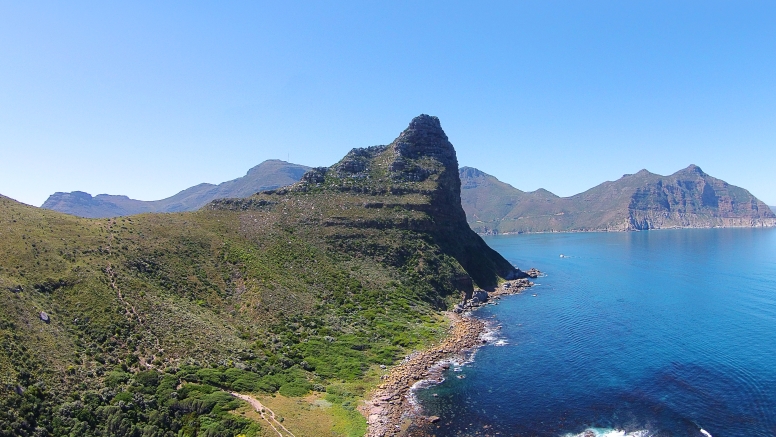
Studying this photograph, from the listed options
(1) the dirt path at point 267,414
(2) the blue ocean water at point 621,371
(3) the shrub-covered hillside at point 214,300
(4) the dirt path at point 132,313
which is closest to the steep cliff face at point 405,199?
(3) the shrub-covered hillside at point 214,300

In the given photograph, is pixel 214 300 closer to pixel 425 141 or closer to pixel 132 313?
pixel 132 313

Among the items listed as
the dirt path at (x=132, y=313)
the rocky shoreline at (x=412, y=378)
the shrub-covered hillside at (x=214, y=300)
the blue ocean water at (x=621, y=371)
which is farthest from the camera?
the dirt path at (x=132, y=313)

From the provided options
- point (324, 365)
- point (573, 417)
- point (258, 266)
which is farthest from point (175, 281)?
point (573, 417)

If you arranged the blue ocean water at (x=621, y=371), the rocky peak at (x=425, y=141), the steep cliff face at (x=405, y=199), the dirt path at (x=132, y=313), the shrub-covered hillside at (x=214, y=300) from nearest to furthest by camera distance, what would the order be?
the shrub-covered hillside at (x=214, y=300) < the blue ocean water at (x=621, y=371) < the dirt path at (x=132, y=313) < the steep cliff face at (x=405, y=199) < the rocky peak at (x=425, y=141)

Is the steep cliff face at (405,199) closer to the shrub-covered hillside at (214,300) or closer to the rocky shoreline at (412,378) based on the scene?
the shrub-covered hillside at (214,300)

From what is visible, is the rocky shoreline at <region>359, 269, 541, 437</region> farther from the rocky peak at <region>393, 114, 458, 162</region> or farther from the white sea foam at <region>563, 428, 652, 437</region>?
the rocky peak at <region>393, 114, 458, 162</region>
